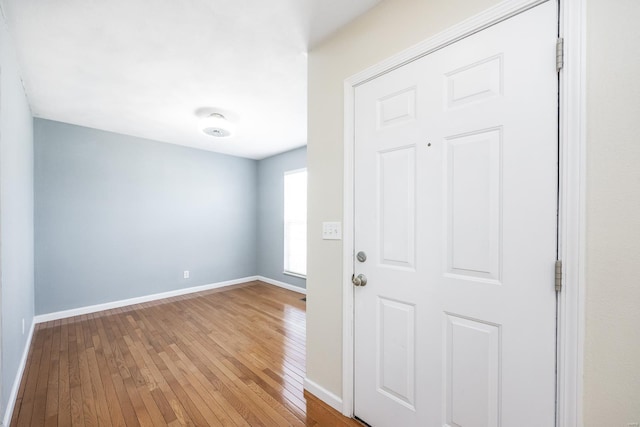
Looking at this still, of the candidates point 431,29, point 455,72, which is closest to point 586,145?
point 455,72

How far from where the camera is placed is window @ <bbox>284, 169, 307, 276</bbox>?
4.63 m

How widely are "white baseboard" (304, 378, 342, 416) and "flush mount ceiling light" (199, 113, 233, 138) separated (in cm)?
282

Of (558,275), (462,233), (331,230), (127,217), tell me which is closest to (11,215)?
(127,217)

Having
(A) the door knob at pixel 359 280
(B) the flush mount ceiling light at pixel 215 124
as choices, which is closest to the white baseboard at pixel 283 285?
(B) the flush mount ceiling light at pixel 215 124

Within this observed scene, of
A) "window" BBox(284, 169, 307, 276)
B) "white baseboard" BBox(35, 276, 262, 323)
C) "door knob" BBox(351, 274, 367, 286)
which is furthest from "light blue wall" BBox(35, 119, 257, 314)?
"door knob" BBox(351, 274, 367, 286)

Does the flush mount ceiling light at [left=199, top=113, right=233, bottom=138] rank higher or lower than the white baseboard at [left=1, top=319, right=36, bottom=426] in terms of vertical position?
higher

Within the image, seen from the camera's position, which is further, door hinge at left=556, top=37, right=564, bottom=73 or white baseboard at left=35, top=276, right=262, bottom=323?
white baseboard at left=35, top=276, right=262, bottom=323

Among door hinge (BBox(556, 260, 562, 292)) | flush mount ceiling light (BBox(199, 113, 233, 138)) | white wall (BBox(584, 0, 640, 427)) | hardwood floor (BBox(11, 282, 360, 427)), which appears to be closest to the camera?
white wall (BBox(584, 0, 640, 427))

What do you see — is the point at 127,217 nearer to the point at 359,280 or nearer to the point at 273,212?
the point at 273,212

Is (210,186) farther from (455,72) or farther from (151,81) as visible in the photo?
(455,72)

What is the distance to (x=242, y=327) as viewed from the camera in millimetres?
3074

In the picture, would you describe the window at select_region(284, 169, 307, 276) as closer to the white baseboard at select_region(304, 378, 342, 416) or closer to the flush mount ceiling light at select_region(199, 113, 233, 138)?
the flush mount ceiling light at select_region(199, 113, 233, 138)

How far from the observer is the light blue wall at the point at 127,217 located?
130 inches

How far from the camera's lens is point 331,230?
1.77m
